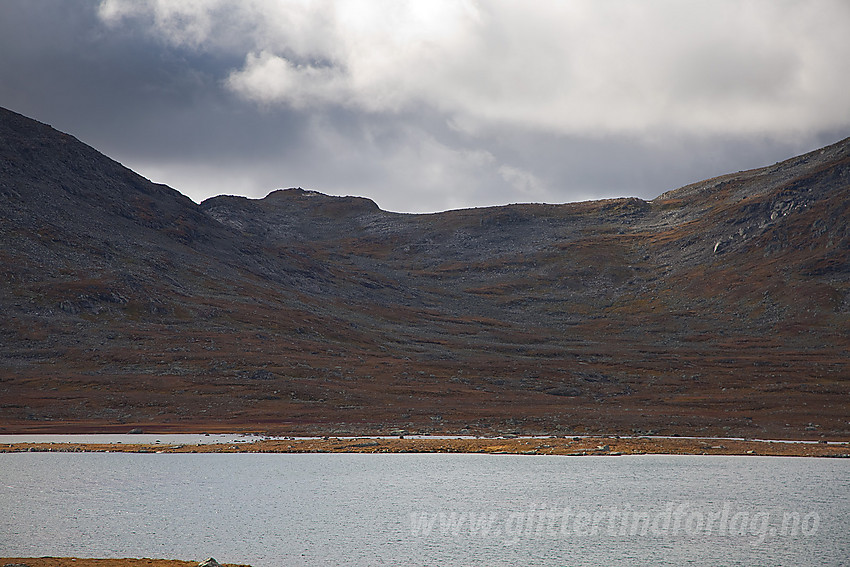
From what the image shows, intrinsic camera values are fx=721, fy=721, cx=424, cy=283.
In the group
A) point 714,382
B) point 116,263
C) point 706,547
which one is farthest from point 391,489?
point 116,263

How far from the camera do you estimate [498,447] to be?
55.2 m

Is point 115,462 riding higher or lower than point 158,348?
lower

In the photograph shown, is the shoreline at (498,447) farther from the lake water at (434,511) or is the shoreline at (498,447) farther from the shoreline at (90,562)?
the shoreline at (90,562)

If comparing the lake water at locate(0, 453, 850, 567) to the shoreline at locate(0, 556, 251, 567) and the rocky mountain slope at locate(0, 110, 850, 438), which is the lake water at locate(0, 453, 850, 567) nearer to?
the shoreline at locate(0, 556, 251, 567)

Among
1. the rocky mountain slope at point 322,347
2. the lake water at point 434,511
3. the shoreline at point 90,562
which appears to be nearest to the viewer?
the shoreline at point 90,562

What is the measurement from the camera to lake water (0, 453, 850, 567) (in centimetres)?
2448

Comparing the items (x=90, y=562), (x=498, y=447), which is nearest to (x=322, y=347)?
(x=498, y=447)

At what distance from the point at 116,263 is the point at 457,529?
14529cm

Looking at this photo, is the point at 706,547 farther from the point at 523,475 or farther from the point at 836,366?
the point at 836,366

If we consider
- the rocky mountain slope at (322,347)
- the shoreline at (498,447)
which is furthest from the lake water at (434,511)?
the rocky mountain slope at (322,347)

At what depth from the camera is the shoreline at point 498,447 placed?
53.0 metres

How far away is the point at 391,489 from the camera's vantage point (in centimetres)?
3662

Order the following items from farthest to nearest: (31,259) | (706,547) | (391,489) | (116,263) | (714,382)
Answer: (116,263) → (31,259) → (714,382) → (391,489) → (706,547)

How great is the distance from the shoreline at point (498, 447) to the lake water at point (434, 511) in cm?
535
